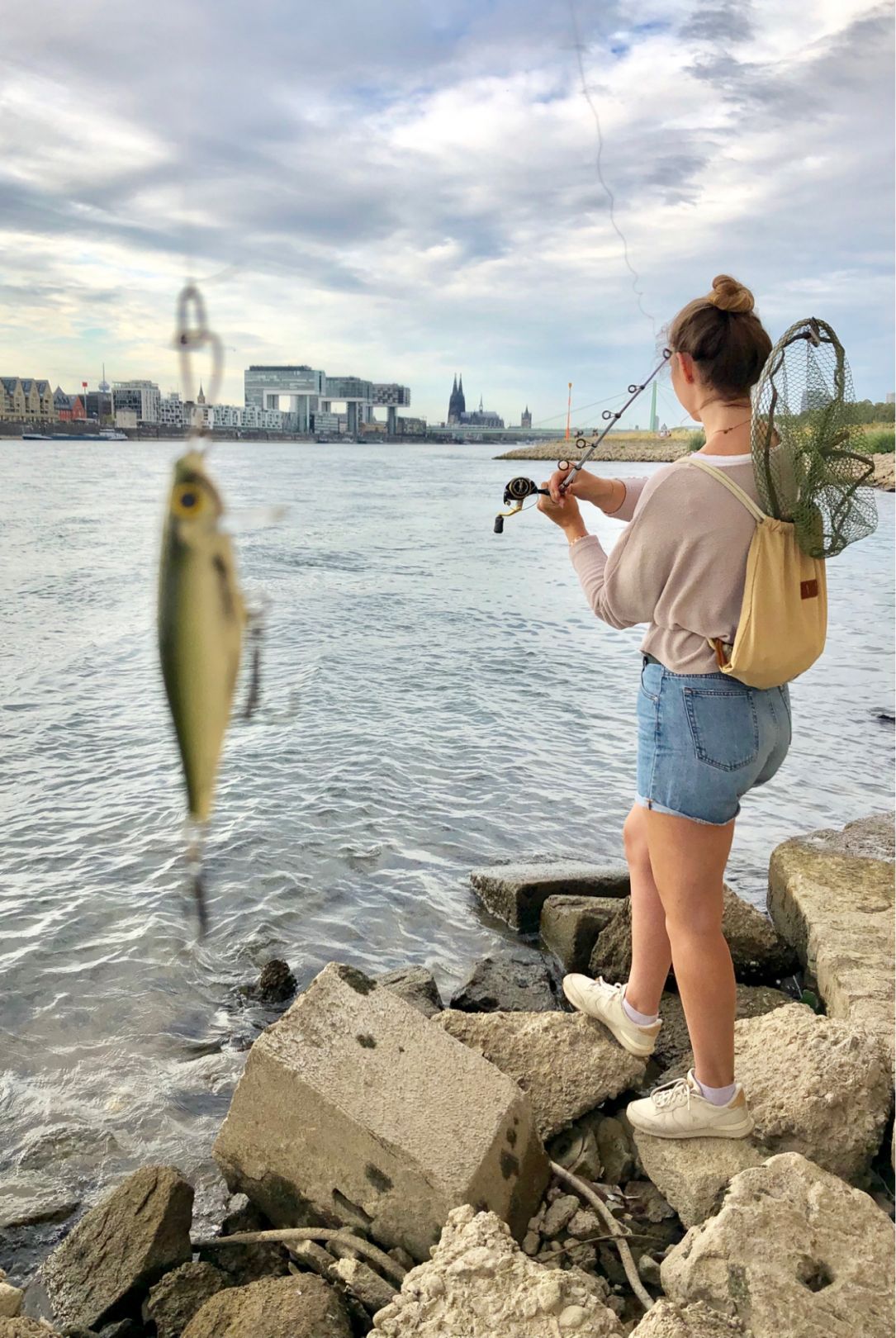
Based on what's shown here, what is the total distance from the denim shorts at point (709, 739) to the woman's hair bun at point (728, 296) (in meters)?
0.96

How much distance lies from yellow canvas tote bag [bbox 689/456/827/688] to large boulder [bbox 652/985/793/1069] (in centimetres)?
224

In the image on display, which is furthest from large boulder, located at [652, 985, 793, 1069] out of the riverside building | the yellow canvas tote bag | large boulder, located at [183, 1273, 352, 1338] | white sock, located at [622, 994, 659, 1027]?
the riverside building

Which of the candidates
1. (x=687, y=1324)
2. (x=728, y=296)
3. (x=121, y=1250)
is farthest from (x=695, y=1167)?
(x=728, y=296)

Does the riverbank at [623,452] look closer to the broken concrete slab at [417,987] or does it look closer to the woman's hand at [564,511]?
the woman's hand at [564,511]

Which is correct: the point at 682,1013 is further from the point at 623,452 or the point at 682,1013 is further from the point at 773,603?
the point at 623,452

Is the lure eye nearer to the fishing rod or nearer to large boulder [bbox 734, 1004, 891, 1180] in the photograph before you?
the fishing rod

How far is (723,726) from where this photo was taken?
2.82 metres

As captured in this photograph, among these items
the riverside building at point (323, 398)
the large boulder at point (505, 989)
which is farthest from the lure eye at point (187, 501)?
the large boulder at point (505, 989)

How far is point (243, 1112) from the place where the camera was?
3.66 meters

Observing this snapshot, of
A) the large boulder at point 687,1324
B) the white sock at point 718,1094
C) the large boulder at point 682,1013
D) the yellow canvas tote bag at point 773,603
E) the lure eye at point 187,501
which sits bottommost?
the large boulder at point 682,1013

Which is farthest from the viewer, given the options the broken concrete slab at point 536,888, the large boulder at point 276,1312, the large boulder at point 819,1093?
the broken concrete slab at point 536,888

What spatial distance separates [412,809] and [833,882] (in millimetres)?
3138

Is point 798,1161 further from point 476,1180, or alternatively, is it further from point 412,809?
point 412,809

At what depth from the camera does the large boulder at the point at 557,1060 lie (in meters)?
4.03
